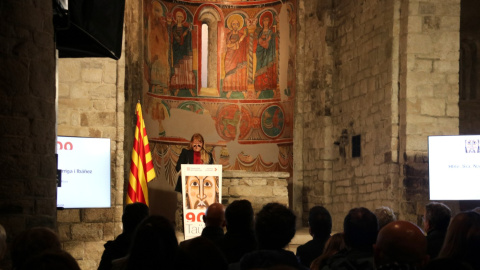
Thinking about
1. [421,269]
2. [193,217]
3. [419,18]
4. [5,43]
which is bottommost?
[193,217]

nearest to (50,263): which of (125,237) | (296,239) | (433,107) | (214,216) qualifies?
(125,237)

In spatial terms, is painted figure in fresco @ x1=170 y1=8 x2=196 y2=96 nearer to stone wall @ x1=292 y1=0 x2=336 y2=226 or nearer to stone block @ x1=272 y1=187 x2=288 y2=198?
stone wall @ x1=292 y1=0 x2=336 y2=226

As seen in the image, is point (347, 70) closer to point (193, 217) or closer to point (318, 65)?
point (318, 65)

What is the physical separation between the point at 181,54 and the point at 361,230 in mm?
12169

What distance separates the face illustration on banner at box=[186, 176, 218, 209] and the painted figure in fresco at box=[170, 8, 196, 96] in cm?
583

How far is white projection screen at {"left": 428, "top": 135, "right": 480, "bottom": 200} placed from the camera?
398 inches

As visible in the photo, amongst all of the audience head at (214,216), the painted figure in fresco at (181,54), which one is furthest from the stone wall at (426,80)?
the audience head at (214,216)

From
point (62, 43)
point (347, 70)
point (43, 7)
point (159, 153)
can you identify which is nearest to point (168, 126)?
point (159, 153)

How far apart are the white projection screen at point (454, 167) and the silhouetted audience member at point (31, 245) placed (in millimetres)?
7355

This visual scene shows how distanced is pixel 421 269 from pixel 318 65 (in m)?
11.6

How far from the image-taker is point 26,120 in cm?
569

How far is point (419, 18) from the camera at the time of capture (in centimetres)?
1149

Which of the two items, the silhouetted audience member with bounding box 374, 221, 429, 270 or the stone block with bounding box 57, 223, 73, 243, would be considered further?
the stone block with bounding box 57, 223, 73, 243

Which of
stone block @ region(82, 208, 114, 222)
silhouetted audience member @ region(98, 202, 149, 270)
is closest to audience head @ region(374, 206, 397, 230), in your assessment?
silhouetted audience member @ region(98, 202, 149, 270)
